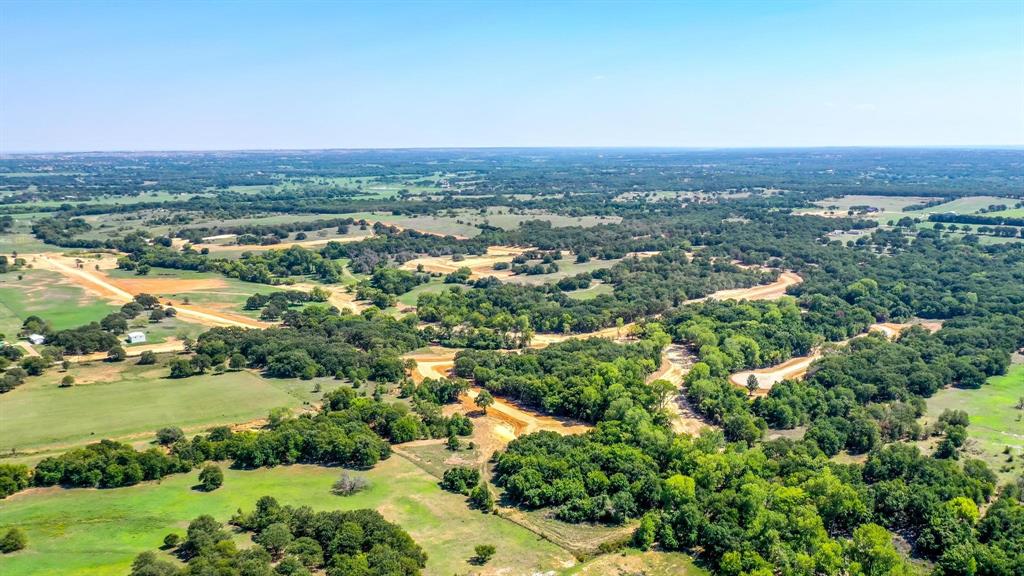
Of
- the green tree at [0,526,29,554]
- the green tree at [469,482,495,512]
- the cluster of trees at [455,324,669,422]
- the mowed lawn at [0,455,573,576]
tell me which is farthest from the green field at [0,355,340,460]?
the green tree at [469,482,495,512]

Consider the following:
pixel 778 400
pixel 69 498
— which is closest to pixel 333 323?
pixel 69 498

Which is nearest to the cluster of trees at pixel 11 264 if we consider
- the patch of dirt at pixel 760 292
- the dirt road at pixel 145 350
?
the dirt road at pixel 145 350

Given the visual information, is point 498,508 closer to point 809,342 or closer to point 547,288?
point 809,342

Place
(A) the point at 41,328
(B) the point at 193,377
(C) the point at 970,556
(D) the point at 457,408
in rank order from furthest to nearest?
(A) the point at 41,328 < (B) the point at 193,377 < (D) the point at 457,408 < (C) the point at 970,556

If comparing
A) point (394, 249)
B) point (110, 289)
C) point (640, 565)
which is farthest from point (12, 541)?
point (394, 249)

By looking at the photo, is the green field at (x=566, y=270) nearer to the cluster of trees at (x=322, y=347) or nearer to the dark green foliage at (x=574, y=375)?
the cluster of trees at (x=322, y=347)

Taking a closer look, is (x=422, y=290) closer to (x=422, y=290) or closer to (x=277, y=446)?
(x=422, y=290)
